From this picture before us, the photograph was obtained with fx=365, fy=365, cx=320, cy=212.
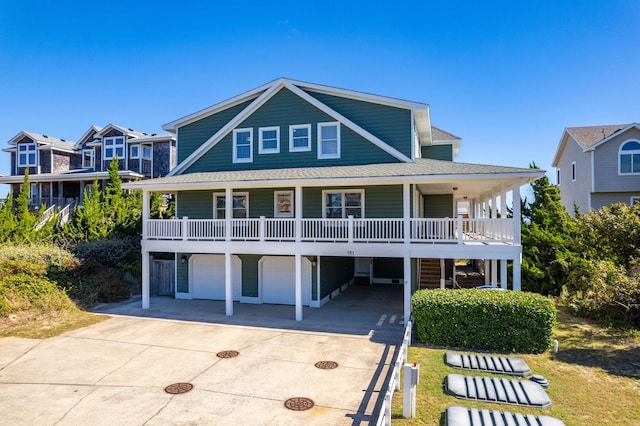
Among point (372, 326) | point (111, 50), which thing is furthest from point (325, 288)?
point (111, 50)

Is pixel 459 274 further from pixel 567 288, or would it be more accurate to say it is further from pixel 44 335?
pixel 44 335

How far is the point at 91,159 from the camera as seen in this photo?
31.3 meters

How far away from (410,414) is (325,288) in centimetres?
1014

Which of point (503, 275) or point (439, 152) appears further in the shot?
point (439, 152)

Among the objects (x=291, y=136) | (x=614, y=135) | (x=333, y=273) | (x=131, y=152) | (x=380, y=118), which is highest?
(x=614, y=135)

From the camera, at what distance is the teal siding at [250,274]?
1664 cm

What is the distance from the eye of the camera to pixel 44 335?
1180cm

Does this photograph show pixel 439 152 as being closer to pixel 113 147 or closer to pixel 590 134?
pixel 590 134

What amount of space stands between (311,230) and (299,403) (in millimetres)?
8231

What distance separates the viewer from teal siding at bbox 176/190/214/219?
17625mm

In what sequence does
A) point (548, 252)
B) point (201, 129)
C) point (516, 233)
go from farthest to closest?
point (201, 129), point (548, 252), point (516, 233)

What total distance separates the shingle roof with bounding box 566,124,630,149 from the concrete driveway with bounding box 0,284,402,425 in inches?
943

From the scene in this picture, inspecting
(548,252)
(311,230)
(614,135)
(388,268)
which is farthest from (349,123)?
(614,135)

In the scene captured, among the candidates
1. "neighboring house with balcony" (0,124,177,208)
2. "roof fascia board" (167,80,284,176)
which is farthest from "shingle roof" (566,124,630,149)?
"neighboring house with balcony" (0,124,177,208)
